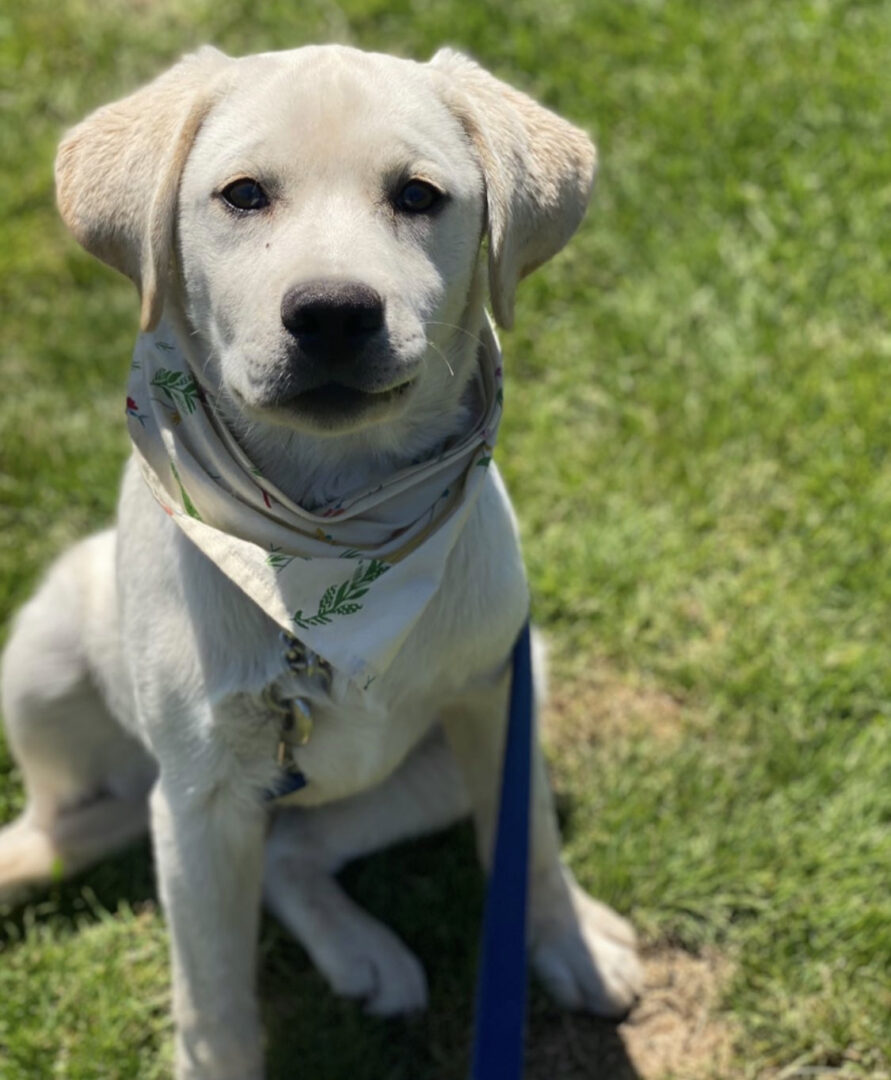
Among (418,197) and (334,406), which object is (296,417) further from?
(418,197)

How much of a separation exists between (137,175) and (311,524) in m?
0.80

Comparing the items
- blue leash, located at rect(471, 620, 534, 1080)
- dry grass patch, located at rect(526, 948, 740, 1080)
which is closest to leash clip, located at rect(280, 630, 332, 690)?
blue leash, located at rect(471, 620, 534, 1080)

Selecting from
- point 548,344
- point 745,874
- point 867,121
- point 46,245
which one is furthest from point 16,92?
point 745,874

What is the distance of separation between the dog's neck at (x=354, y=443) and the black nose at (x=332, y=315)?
40 cm

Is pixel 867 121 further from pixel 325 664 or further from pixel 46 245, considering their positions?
pixel 325 664

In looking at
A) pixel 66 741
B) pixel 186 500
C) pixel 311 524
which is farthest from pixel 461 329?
pixel 66 741

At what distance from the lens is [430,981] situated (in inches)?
149

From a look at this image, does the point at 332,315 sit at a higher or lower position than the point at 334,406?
higher

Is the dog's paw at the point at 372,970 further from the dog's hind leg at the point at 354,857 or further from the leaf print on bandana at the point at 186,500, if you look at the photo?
the leaf print on bandana at the point at 186,500

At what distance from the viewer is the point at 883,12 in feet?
19.8

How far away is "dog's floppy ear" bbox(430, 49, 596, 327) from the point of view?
2.78m

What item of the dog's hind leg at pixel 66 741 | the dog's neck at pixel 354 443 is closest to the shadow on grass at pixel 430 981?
the dog's hind leg at pixel 66 741

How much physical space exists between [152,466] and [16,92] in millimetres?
3911

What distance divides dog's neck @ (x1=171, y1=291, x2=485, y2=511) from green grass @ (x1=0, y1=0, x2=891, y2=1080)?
1.52 m
